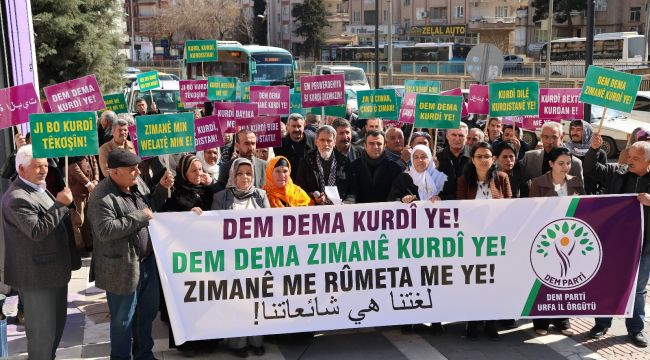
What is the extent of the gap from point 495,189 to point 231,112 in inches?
183

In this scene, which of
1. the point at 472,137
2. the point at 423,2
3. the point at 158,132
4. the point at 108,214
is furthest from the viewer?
the point at 423,2

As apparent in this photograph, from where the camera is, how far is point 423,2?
76062 mm

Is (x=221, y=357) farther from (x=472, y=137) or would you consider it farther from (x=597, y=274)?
(x=472, y=137)

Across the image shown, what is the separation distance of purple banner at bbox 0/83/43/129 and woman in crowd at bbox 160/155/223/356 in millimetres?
2136

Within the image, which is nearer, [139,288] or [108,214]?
[108,214]

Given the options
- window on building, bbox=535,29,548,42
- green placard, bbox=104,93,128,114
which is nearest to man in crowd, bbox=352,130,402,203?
green placard, bbox=104,93,128,114

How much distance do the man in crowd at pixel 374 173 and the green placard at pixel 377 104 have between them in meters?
3.40

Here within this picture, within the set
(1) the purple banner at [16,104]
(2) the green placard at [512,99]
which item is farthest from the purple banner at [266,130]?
(2) the green placard at [512,99]

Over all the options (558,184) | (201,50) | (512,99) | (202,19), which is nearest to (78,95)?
(512,99)

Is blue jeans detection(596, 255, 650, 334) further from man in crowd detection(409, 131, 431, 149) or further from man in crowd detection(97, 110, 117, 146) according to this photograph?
man in crowd detection(97, 110, 117, 146)

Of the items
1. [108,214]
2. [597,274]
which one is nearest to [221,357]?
[108,214]

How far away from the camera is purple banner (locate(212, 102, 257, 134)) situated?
9.75 m

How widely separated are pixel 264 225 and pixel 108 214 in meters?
1.19

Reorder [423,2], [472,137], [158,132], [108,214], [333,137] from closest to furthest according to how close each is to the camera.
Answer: [108,214]
[158,132]
[333,137]
[472,137]
[423,2]
